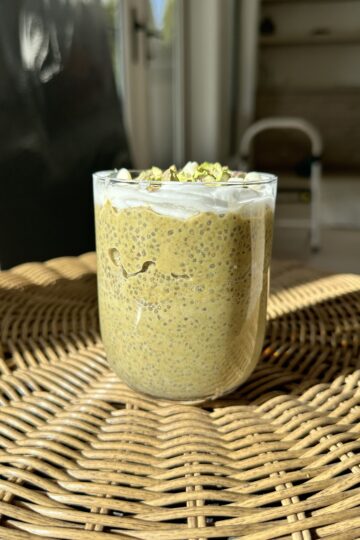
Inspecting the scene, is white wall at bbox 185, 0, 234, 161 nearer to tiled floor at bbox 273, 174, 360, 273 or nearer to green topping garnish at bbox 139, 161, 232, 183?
tiled floor at bbox 273, 174, 360, 273

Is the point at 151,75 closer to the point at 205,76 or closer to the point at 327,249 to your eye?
the point at 205,76

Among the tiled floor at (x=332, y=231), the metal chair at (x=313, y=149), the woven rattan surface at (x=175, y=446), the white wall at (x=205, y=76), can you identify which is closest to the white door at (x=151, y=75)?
the white wall at (x=205, y=76)

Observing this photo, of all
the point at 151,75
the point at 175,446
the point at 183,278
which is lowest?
the point at 175,446

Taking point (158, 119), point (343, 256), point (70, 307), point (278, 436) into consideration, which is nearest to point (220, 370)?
point (278, 436)

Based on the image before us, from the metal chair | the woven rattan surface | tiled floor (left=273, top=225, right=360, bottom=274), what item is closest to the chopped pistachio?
the woven rattan surface

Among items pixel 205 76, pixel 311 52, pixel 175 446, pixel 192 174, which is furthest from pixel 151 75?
pixel 175 446

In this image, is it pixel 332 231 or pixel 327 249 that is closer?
pixel 327 249

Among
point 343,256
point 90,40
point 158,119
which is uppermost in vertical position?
point 90,40

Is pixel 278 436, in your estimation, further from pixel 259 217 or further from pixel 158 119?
pixel 158 119
